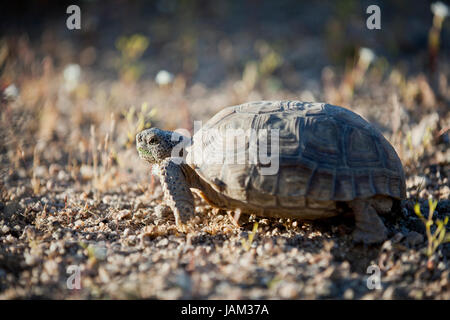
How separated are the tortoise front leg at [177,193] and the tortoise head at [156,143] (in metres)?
0.24

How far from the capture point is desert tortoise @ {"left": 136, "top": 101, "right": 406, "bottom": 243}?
2637 mm

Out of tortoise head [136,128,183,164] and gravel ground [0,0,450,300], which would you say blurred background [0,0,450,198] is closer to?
gravel ground [0,0,450,300]

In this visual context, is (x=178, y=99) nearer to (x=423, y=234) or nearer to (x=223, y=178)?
(x=223, y=178)

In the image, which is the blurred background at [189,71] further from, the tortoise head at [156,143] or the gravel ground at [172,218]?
the tortoise head at [156,143]

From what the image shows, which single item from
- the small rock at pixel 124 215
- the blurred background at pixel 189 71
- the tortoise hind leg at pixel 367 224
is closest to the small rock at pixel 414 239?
the tortoise hind leg at pixel 367 224

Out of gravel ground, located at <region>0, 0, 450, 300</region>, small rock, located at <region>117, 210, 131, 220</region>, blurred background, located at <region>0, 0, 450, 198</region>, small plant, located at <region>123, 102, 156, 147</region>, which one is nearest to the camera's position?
gravel ground, located at <region>0, 0, 450, 300</region>

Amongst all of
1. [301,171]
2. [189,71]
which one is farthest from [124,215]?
[189,71]

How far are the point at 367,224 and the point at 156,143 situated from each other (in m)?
1.84

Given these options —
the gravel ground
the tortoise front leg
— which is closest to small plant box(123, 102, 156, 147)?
the gravel ground

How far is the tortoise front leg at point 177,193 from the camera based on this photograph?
292cm

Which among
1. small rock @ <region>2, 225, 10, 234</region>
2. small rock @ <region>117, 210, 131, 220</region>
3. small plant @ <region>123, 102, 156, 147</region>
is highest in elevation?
small plant @ <region>123, 102, 156, 147</region>

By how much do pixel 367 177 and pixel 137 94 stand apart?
15.4 ft

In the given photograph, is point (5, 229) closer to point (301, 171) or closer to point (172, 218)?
point (172, 218)
